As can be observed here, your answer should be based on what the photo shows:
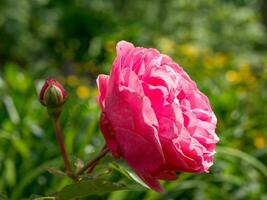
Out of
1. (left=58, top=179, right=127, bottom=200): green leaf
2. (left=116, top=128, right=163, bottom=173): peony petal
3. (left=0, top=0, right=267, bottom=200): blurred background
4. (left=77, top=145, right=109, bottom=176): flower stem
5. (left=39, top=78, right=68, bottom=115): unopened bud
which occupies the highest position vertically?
Answer: (left=39, top=78, right=68, bottom=115): unopened bud

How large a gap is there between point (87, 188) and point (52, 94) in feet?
0.36

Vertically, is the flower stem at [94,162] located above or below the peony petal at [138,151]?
below

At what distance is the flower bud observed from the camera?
702 mm

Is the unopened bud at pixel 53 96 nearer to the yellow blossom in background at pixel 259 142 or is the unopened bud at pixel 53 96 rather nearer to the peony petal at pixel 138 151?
the peony petal at pixel 138 151

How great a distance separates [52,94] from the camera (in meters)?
0.71

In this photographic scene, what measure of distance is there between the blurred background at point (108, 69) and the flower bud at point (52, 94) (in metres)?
0.08

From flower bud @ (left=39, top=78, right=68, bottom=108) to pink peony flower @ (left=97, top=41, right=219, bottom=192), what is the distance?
6 centimetres

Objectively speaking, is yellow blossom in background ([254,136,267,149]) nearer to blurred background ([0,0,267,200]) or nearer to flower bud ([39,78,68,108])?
blurred background ([0,0,267,200])

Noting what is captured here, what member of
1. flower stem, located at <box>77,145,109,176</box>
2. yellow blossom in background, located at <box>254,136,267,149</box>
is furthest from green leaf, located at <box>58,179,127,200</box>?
yellow blossom in background, located at <box>254,136,267,149</box>

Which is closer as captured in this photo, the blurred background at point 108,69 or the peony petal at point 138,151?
the peony petal at point 138,151

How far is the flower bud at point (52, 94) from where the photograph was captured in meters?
0.70

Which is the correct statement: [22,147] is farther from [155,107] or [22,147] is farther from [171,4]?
[171,4]

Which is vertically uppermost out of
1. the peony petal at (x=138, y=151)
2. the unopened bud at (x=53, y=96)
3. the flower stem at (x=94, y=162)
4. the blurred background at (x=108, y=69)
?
the unopened bud at (x=53, y=96)

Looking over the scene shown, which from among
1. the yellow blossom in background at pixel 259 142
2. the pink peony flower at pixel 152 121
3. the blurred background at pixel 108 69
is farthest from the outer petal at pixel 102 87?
the yellow blossom in background at pixel 259 142
